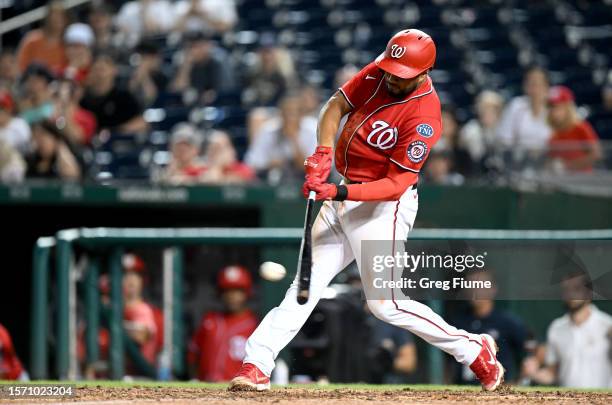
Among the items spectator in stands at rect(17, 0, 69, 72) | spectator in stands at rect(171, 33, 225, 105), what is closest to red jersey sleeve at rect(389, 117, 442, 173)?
spectator in stands at rect(171, 33, 225, 105)

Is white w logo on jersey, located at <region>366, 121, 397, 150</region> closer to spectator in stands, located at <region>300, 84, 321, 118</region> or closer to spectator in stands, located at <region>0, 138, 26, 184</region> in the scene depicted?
spectator in stands, located at <region>300, 84, 321, 118</region>

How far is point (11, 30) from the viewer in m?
11.8

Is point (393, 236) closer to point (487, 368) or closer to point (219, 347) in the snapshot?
point (487, 368)

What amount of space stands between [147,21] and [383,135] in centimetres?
691

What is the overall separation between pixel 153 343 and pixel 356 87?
3.08 m

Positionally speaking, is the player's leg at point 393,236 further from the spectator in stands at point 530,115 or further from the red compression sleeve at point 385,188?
the spectator in stands at point 530,115

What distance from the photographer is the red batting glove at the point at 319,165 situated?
4758 millimetres

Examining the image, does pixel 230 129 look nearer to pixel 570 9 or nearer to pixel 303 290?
pixel 570 9

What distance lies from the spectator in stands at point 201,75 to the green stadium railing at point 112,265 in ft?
9.47

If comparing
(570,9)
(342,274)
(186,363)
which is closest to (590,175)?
(342,274)

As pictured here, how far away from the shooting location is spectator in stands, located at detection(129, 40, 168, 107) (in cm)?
1022

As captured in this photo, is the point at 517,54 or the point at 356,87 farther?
the point at 517,54

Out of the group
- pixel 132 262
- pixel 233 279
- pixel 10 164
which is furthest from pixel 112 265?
pixel 10 164

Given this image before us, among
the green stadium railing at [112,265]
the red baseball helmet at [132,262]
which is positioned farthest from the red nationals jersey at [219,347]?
the red baseball helmet at [132,262]
